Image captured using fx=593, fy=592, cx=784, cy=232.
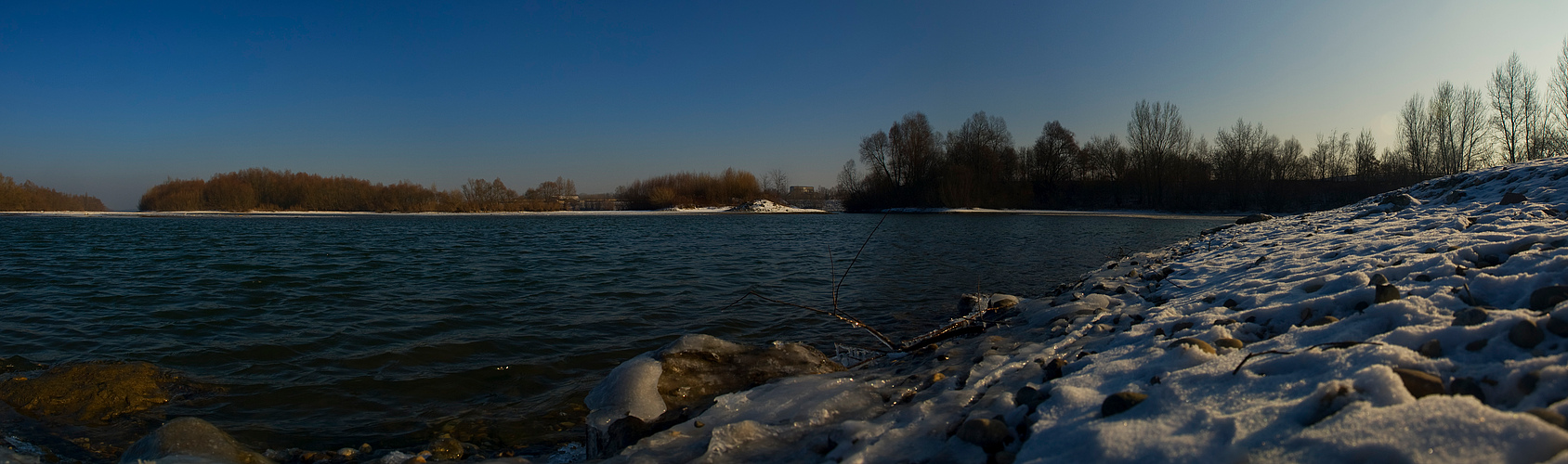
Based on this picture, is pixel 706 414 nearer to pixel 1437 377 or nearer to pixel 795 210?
pixel 1437 377

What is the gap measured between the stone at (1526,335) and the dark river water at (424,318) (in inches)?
152

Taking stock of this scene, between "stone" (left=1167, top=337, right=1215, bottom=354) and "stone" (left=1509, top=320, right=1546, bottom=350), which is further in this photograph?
"stone" (left=1167, top=337, right=1215, bottom=354)

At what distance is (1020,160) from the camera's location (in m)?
56.3

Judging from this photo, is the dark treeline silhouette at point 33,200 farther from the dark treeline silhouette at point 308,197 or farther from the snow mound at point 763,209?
the snow mound at point 763,209

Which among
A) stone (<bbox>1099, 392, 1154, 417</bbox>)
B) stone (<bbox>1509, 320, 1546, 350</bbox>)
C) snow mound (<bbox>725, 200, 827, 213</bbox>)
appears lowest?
stone (<bbox>1099, 392, 1154, 417</bbox>)

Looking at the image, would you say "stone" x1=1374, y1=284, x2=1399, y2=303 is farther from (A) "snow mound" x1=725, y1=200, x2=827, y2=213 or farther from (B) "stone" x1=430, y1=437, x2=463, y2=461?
(A) "snow mound" x1=725, y1=200, x2=827, y2=213

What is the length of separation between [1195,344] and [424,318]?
6.97m

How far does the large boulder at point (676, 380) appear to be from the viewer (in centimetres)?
320

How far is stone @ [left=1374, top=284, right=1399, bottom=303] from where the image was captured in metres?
2.52

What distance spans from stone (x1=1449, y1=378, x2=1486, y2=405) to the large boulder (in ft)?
9.64

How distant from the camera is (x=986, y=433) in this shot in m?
2.15

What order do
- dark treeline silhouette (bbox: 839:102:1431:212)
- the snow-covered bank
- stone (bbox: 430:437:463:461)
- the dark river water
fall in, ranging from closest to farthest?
the snow-covered bank < stone (bbox: 430:437:463:461) < the dark river water < dark treeline silhouette (bbox: 839:102:1431:212)

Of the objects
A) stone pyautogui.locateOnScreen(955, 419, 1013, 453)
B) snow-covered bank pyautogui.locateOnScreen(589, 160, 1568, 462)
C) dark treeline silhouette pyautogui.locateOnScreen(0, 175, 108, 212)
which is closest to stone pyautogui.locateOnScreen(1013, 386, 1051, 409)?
snow-covered bank pyautogui.locateOnScreen(589, 160, 1568, 462)

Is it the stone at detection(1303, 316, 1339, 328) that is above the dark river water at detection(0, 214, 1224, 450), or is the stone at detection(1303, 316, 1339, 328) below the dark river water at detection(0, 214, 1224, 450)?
above
